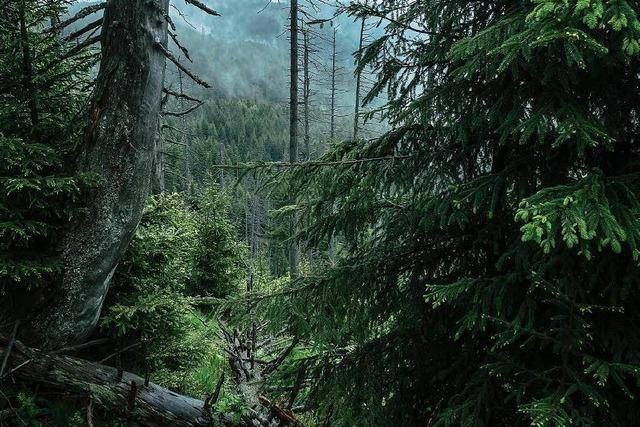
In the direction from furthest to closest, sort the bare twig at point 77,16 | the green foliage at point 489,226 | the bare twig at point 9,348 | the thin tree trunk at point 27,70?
1. the bare twig at point 77,16
2. the thin tree trunk at point 27,70
3. the bare twig at point 9,348
4. the green foliage at point 489,226

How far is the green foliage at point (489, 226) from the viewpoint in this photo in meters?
2.10

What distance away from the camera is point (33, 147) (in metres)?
4.23

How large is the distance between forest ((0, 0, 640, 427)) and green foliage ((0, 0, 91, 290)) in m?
0.03

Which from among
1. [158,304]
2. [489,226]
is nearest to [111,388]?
[158,304]

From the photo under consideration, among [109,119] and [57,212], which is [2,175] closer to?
[57,212]

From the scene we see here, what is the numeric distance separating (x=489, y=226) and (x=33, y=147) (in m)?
4.25

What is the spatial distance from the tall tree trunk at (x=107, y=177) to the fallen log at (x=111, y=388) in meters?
0.43

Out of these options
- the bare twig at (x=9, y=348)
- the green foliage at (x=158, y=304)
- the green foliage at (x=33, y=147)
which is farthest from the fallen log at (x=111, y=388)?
the green foliage at (x=33, y=147)

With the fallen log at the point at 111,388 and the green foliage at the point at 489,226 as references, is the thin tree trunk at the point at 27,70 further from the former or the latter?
the green foliage at the point at 489,226

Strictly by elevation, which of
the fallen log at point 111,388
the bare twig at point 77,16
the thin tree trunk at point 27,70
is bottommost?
the fallen log at point 111,388

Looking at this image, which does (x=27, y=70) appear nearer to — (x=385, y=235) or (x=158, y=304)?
(x=158, y=304)

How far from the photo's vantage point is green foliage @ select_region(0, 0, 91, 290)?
163 inches

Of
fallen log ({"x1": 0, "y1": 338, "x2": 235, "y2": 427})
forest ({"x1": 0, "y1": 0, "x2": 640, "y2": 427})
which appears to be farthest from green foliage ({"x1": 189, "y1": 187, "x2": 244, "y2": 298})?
fallen log ({"x1": 0, "y1": 338, "x2": 235, "y2": 427})

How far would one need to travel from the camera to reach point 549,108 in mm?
2346
